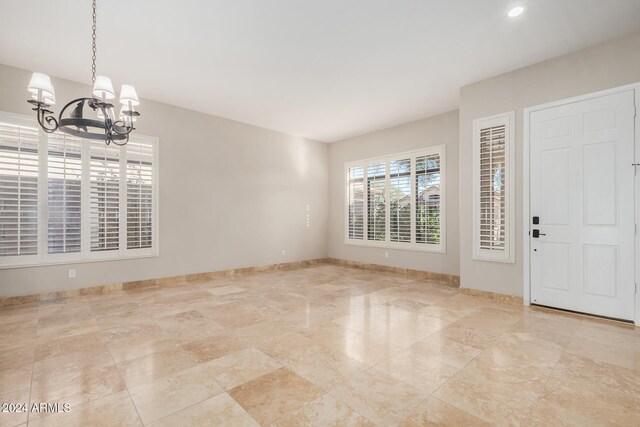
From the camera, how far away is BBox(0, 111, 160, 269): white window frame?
163 inches

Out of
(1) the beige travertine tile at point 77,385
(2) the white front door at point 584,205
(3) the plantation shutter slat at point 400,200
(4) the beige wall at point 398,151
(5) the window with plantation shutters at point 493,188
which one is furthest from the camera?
(3) the plantation shutter slat at point 400,200

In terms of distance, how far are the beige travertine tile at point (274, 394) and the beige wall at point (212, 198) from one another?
3.87 metres

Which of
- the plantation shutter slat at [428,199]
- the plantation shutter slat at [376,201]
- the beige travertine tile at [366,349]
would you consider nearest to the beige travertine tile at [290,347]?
the beige travertine tile at [366,349]

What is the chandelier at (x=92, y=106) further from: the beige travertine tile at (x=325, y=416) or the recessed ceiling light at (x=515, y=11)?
the recessed ceiling light at (x=515, y=11)

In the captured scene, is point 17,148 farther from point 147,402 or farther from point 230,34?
point 147,402

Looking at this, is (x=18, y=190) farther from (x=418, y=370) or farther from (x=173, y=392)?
(x=418, y=370)

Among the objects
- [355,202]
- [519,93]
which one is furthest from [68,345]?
[519,93]

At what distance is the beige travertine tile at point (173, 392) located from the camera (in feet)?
6.14

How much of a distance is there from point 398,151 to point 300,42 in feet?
12.2

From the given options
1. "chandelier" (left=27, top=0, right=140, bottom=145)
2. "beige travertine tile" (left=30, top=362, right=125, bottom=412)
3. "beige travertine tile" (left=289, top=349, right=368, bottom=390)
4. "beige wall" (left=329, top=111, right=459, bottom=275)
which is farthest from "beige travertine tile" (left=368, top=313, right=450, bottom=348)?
"chandelier" (left=27, top=0, right=140, bottom=145)

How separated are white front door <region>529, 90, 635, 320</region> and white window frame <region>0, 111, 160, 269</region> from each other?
19.1ft

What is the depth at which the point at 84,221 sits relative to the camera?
455 centimetres

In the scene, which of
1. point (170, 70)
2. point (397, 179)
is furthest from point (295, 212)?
point (170, 70)

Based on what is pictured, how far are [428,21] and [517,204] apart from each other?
2640mm
